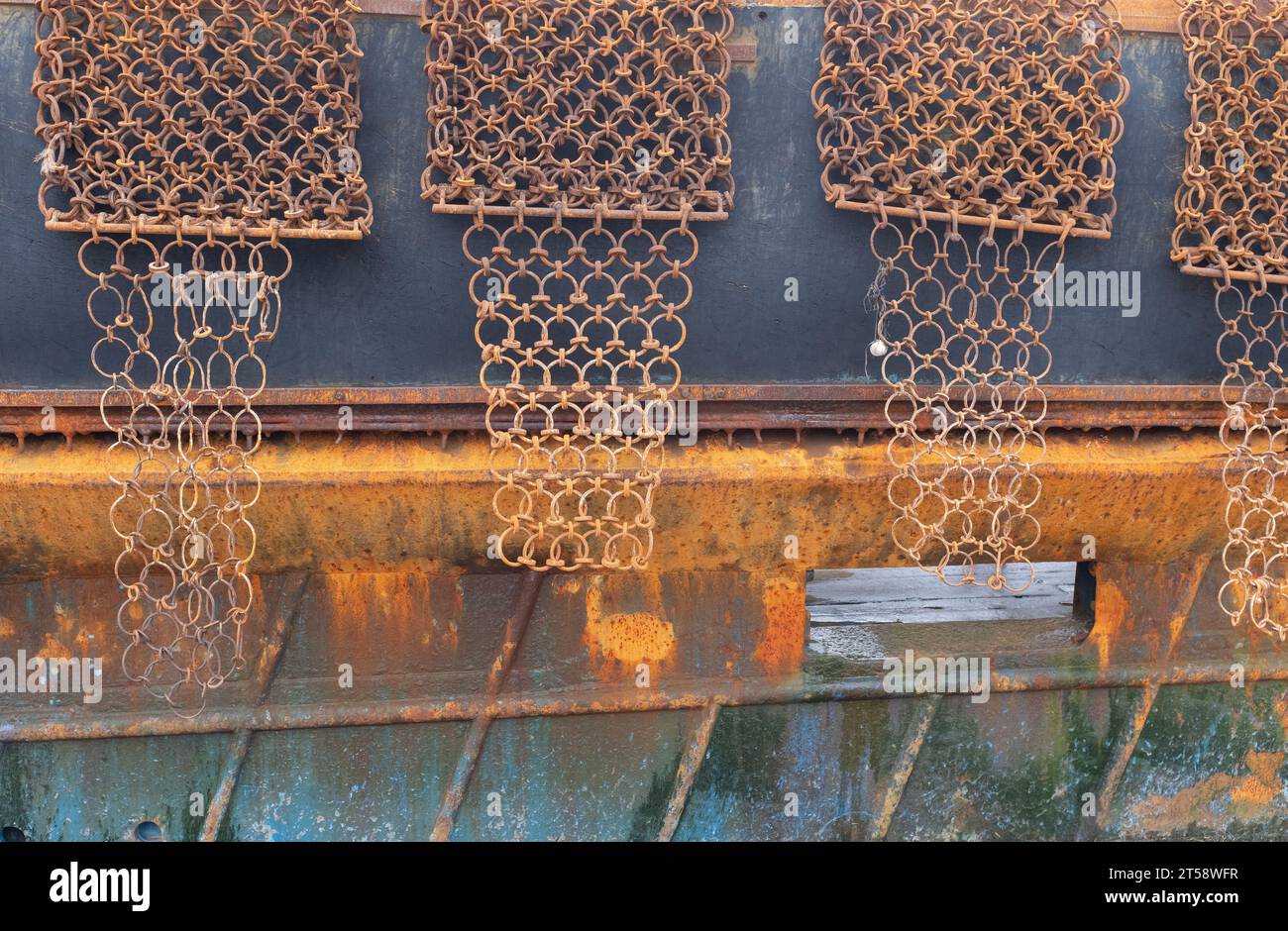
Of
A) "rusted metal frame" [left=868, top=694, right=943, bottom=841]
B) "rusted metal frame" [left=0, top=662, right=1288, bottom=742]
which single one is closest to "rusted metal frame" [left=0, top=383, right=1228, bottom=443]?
"rusted metal frame" [left=0, top=662, right=1288, bottom=742]

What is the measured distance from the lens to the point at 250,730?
2.53 m

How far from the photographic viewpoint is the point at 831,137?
2.36m

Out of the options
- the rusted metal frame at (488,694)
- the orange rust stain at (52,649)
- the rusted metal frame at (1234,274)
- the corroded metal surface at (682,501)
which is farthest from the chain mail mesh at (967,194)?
the orange rust stain at (52,649)

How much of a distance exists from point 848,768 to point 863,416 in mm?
1034

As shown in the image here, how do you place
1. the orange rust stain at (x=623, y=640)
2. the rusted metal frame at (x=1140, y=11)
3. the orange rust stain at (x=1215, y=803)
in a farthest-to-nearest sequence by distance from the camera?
1. the orange rust stain at (x=1215, y=803)
2. the orange rust stain at (x=623, y=640)
3. the rusted metal frame at (x=1140, y=11)

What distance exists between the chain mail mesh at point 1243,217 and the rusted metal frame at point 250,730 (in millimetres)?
2411

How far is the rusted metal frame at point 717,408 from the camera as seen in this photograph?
2.22m

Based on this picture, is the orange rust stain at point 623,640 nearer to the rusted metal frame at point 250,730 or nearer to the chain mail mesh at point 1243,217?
the rusted metal frame at point 250,730

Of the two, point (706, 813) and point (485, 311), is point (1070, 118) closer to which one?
point (485, 311)

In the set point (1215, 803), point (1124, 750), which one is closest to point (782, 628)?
point (1124, 750)

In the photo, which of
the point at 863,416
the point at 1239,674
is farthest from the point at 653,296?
the point at 1239,674

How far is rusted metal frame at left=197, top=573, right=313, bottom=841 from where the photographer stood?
2.52 meters

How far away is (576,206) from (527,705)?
1.30m

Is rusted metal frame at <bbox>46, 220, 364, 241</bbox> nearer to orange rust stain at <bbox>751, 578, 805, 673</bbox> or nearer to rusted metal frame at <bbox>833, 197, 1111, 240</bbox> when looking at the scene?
rusted metal frame at <bbox>833, 197, 1111, 240</bbox>
